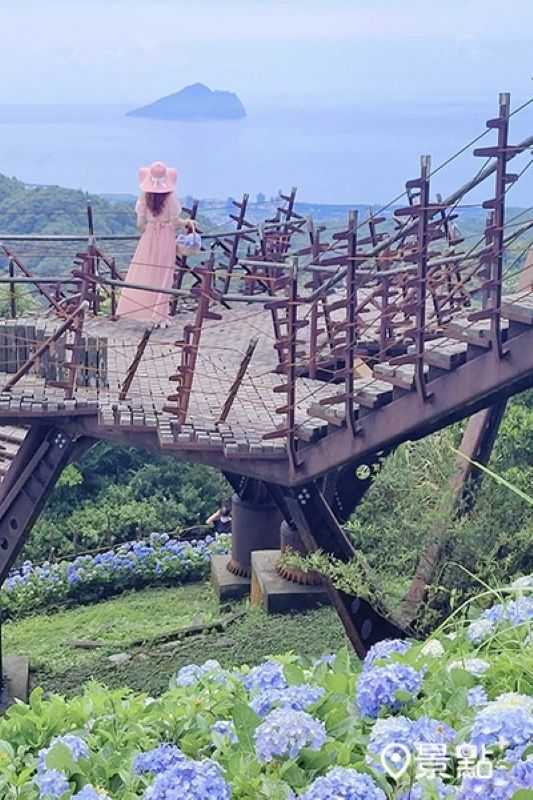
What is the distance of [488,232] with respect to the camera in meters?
5.47

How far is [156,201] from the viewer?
9211mm

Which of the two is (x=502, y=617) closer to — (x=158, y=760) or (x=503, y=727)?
(x=503, y=727)

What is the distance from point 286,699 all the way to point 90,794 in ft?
1.68

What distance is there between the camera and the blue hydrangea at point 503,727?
7.36 feet

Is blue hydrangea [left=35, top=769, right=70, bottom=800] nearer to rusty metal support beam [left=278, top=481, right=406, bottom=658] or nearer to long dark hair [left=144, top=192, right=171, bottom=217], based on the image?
rusty metal support beam [left=278, top=481, right=406, bottom=658]

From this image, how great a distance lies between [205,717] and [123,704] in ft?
0.90

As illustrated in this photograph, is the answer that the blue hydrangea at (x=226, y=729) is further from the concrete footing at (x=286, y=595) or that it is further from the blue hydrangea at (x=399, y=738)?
the concrete footing at (x=286, y=595)

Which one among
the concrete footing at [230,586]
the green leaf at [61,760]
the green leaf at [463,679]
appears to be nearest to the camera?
the green leaf at [61,760]

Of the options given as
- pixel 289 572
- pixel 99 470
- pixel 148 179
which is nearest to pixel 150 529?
pixel 99 470

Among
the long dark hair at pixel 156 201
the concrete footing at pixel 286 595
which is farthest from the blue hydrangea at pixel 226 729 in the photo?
the long dark hair at pixel 156 201

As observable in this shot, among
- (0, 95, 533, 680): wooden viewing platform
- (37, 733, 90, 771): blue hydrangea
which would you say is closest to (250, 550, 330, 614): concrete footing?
(0, 95, 533, 680): wooden viewing platform

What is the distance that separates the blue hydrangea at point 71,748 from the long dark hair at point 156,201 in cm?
709

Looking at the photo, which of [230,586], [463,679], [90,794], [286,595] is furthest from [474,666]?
[230,586]

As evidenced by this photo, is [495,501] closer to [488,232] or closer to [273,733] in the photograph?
[488,232]
